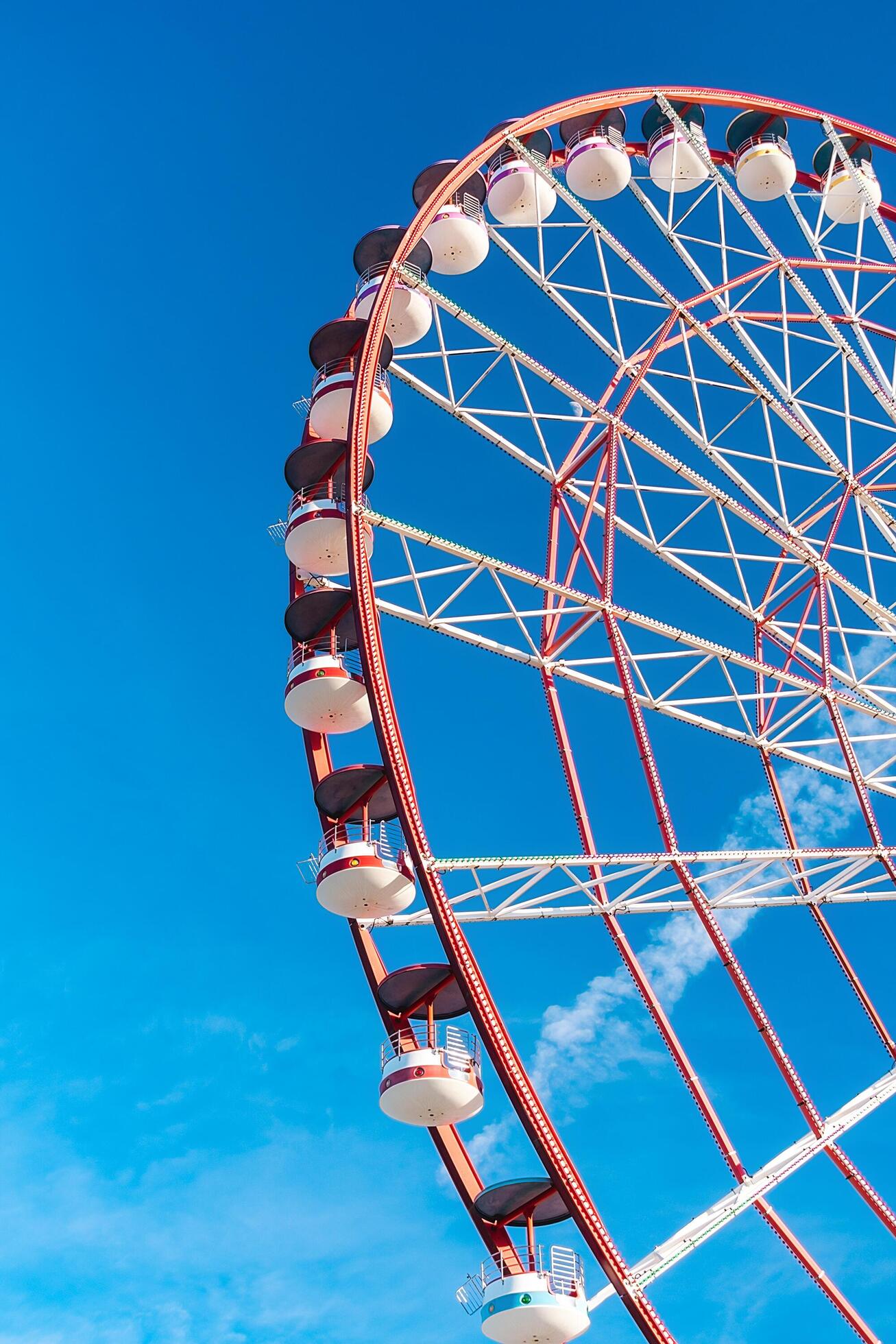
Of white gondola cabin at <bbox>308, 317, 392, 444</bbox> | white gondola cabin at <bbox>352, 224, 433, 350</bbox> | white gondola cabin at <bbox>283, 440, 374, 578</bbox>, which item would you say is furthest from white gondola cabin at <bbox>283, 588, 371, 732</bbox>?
white gondola cabin at <bbox>352, 224, 433, 350</bbox>

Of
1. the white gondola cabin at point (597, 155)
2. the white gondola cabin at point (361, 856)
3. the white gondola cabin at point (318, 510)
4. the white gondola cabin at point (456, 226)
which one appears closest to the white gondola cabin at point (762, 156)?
the white gondola cabin at point (597, 155)

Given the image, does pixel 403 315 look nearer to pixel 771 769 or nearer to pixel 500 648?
pixel 500 648

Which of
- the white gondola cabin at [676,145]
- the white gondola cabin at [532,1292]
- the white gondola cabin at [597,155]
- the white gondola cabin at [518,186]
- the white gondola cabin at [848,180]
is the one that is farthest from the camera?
the white gondola cabin at [848,180]

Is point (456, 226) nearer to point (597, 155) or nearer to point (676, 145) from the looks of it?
point (597, 155)

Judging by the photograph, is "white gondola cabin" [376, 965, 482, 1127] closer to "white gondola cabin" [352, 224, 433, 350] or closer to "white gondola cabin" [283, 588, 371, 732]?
"white gondola cabin" [283, 588, 371, 732]

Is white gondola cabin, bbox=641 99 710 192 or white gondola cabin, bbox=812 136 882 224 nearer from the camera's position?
white gondola cabin, bbox=641 99 710 192

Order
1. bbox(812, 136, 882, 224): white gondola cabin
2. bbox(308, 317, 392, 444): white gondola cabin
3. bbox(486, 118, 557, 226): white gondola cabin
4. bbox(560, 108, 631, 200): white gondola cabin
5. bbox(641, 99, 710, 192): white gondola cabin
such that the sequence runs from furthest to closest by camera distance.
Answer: bbox(812, 136, 882, 224): white gondola cabin
bbox(641, 99, 710, 192): white gondola cabin
bbox(560, 108, 631, 200): white gondola cabin
bbox(486, 118, 557, 226): white gondola cabin
bbox(308, 317, 392, 444): white gondola cabin

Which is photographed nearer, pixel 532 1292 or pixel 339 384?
pixel 532 1292

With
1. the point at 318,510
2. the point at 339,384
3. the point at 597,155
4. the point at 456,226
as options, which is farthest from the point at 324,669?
the point at 597,155

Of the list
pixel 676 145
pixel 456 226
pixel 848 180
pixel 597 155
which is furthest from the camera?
pixel 848 180

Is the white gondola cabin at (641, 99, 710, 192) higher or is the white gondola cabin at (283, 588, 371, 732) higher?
the white gondola cabin at (641, 99, 710, 192)

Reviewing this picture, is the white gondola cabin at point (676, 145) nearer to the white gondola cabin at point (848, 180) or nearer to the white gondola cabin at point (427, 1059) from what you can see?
the white gondola cabin at point (848, 180)

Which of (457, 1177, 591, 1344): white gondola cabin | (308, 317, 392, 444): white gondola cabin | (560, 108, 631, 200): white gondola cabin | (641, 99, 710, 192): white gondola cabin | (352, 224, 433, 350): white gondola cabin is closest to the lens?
(457, 1177, 591, 1344): white gondola cabin

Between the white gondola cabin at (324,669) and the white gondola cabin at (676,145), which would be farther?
the white gondola cabin at (676,145)
